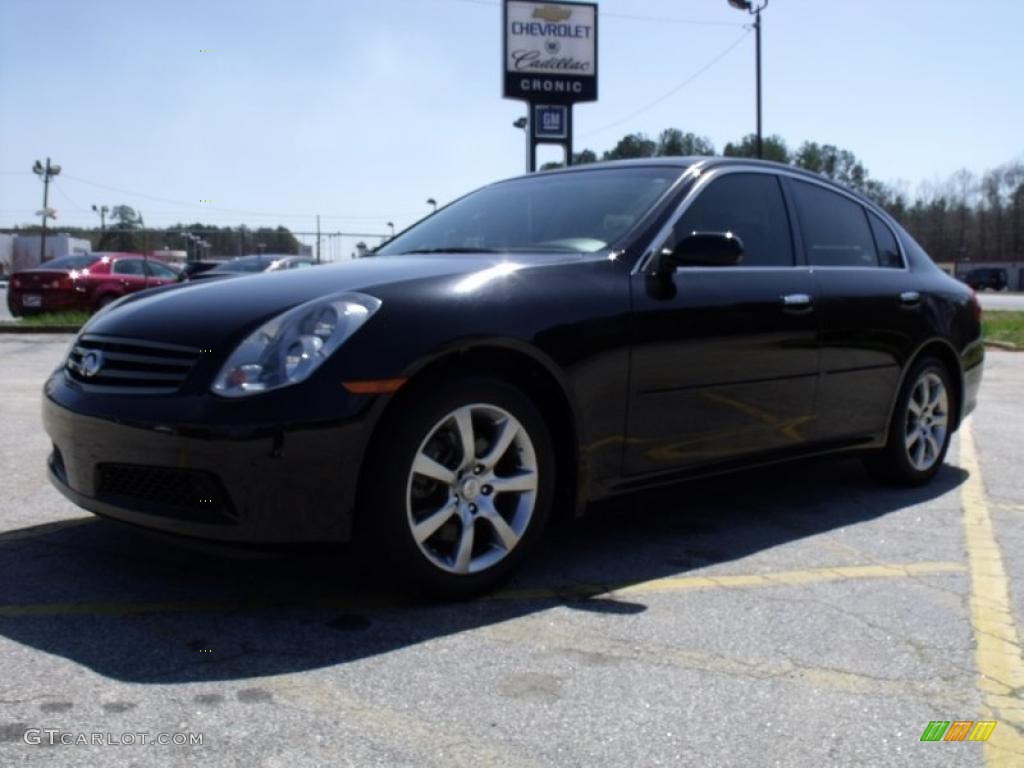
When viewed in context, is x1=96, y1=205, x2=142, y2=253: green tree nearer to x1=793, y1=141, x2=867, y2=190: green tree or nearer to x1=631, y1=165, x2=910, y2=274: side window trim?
x1=631, y1=165, x2=910, y2=274: side window trim

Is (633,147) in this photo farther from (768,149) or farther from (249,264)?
(249,264)

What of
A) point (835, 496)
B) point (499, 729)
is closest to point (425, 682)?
point (499, 729)

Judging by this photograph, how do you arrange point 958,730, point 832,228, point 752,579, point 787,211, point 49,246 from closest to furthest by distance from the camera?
1. point 958,730
2. point 752,579
3. point 787,211
4. point 832,228
5. point 49,246

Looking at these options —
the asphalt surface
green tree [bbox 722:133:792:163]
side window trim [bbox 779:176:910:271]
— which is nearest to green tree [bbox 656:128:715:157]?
green tree [bbox 722:133:792:163]

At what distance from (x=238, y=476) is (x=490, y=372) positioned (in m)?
0.90

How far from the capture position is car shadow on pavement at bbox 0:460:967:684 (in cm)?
289

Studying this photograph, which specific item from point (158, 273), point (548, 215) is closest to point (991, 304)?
point (158, 273)

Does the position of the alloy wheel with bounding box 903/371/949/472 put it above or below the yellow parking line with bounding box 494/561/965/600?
above

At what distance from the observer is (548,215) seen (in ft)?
14.2

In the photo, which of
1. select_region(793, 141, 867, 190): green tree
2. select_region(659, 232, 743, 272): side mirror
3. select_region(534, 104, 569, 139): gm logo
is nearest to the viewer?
select_region(659, 232, 743, 272): side mirror

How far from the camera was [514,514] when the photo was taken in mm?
3482

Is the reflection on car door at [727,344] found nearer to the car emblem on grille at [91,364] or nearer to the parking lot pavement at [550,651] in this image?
the parking lot pavement at [550,651]

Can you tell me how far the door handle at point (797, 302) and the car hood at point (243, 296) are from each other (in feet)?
3.58

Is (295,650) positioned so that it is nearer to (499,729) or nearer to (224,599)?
(224,599)
